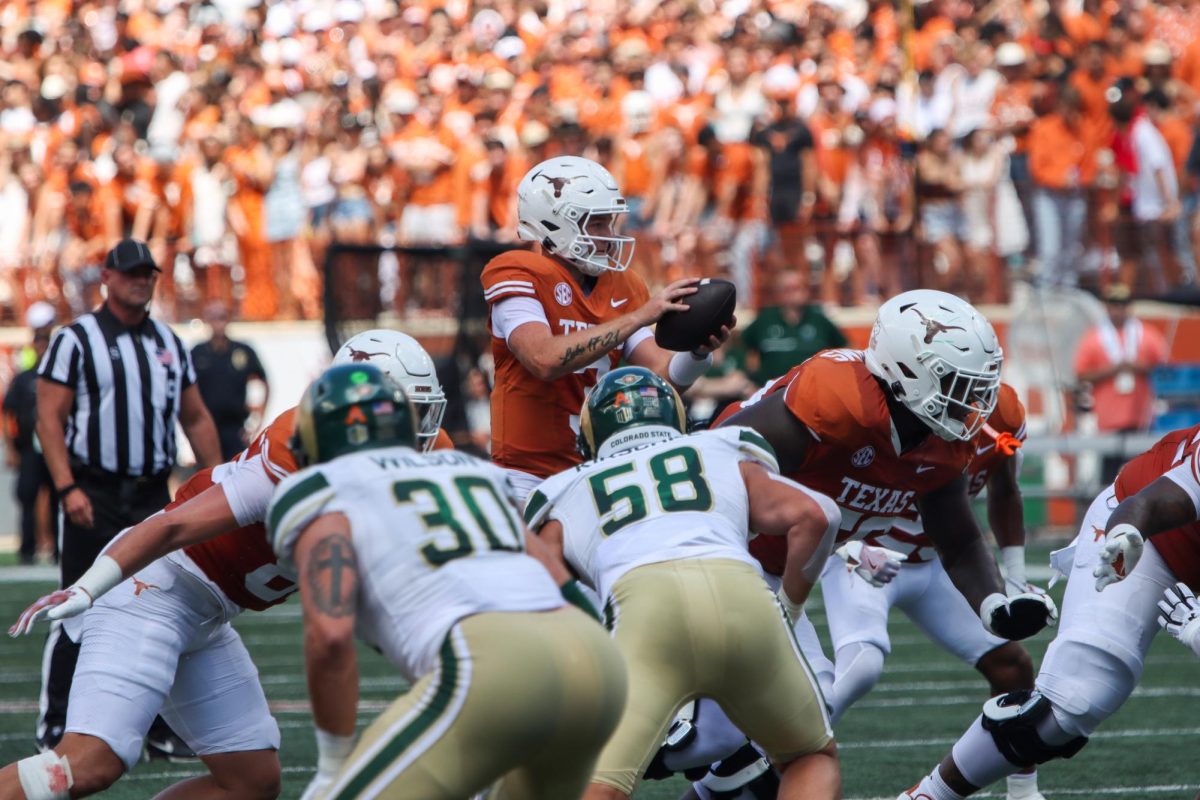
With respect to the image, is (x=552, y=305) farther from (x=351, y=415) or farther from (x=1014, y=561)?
(x=351, y=415)

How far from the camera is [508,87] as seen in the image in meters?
16.6

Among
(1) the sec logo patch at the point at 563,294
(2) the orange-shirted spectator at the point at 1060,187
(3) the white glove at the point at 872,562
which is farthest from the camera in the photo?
(2) the orange-shirted spectator at the point at 1060,187

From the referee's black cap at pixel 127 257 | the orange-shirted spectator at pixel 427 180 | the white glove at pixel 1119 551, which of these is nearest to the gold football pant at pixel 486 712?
the white glove at pixel 1119 551

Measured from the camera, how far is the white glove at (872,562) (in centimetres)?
472

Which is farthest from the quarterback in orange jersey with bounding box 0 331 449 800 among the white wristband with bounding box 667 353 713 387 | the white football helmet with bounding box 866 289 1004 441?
the white football helmet with bounding box 866 289 1004 441

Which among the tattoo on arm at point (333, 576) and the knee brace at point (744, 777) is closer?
the tattoo on arm at point (333, 576)

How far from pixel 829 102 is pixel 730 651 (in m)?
11.5

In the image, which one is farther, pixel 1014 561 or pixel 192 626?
pixel 1014 561

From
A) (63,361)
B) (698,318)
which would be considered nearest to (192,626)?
(698,318)

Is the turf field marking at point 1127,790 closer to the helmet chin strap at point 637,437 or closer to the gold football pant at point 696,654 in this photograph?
the gold football pant at point 696,654

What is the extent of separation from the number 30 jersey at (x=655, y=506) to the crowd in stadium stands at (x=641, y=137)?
9160 millimetres

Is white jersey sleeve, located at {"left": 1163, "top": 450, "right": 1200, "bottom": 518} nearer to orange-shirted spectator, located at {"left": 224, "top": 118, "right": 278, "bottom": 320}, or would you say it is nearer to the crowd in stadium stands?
the crowd in stadium stands

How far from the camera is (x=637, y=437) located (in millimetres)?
4309

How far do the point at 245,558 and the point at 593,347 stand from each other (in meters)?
1.16
